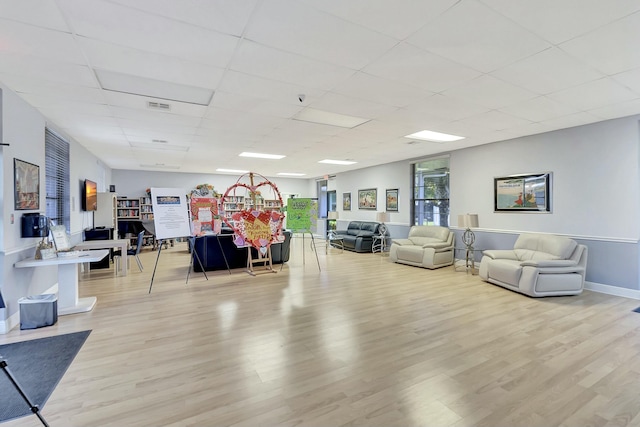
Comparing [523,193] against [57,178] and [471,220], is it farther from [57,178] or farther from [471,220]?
[57,178]

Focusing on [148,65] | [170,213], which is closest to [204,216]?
[170,213]

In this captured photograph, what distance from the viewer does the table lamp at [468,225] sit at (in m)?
6.20

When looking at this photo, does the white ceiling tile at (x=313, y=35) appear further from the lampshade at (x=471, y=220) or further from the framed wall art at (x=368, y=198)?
the framed wall art at (x=368, y=198)

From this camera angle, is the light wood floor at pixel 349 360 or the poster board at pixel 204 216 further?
the poster board at pixel 204 216

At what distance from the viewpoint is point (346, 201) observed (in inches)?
441

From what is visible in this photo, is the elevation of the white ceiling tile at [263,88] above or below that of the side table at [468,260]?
above

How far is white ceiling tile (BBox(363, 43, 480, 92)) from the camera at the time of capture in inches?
106

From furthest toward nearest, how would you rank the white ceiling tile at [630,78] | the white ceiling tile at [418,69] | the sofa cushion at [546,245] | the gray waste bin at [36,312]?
the sofa cushion at [546,245] → the gray waste bin at [36,312] → the white ceiling tile at [630,78] → the white ceiling tile at [418,69]

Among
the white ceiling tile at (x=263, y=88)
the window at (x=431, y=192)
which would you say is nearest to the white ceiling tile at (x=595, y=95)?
the white ceiling tile at (x=263, y=88)

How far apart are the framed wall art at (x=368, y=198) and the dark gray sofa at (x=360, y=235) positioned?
611mm

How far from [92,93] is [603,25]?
16.8 ft

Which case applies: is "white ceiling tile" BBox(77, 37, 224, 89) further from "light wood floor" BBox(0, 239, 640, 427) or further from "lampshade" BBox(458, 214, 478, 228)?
"lampshade" BBox(458, 214, 478, 228)

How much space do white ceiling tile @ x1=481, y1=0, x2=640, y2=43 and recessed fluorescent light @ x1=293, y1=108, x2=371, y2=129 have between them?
2.49 metres

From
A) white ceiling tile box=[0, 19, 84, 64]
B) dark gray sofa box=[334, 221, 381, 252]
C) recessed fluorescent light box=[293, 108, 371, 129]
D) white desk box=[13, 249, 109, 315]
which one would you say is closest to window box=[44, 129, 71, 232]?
white desk box=[13, 249, 109, 315]
